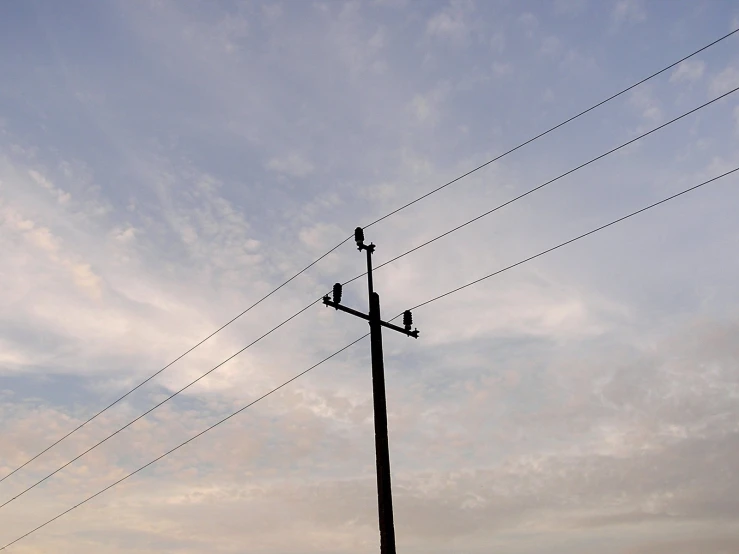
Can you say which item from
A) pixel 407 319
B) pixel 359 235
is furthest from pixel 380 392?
pixel 359 235

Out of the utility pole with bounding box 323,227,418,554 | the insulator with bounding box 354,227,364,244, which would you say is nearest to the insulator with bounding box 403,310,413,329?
the utility pole with bounding box 323,227,418,554

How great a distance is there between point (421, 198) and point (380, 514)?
30.4 feet

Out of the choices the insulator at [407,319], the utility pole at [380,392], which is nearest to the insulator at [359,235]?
the utility pole at [380,392]

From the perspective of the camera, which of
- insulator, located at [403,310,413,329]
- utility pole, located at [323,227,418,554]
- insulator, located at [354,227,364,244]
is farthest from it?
insulator, located at [354,227,364,244]

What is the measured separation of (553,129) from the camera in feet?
53.5

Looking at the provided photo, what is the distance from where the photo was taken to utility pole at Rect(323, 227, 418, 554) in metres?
13.3

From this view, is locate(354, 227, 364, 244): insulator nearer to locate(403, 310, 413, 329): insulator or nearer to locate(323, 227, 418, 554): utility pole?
locate(323, 227, 418, 554): utility pole

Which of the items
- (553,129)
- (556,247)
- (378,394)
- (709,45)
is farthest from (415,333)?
(709,45)

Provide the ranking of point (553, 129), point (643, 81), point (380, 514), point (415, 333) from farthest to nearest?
1. point (415, 333)
2. point (553, 129)
3. point (643, 81)
4. point (380, 514)

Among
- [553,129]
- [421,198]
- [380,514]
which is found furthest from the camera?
[421,198]

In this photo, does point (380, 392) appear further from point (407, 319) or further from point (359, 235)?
point (359, 235)

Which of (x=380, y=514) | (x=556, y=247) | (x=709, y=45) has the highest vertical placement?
(x=709, y=45)

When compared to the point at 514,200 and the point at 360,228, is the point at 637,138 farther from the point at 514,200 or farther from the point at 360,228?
the point at 360,228

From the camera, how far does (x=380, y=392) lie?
14664 mm
